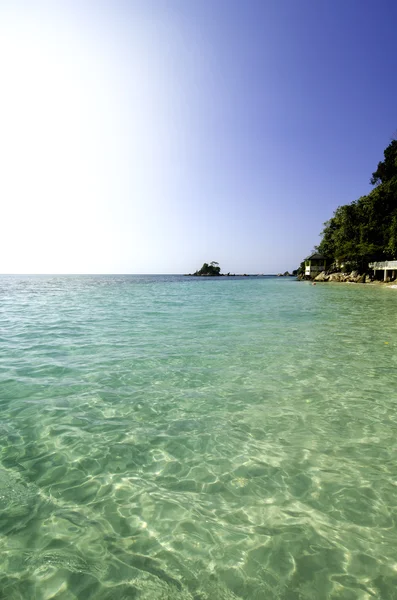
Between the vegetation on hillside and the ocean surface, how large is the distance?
58687 millimetres

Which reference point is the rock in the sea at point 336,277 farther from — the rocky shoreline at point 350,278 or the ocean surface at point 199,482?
the ocean surface at point 199,482

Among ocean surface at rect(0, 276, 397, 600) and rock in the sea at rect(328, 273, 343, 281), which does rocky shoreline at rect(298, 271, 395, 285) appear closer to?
rock in the sea at rect(328, 273, 343, 281)

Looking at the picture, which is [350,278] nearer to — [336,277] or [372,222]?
[336,277]

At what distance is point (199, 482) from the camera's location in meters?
3.33

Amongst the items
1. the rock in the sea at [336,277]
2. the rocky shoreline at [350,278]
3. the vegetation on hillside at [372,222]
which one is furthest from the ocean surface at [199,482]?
the rock in the sea at [336,277]

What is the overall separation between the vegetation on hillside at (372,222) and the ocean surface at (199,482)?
58687mm

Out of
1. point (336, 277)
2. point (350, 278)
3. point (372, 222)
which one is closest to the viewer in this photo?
point (372, 222)

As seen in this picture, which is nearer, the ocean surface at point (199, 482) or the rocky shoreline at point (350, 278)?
the ocean surface at point (199, 482)

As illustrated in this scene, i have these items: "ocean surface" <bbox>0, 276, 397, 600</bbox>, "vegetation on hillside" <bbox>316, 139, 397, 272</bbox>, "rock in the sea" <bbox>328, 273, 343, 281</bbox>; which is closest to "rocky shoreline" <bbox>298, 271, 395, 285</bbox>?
"rock in the sea" <bbox>328, 273, 343, 281</bbox>

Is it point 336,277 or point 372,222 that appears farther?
point 336,277

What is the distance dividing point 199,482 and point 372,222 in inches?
2723

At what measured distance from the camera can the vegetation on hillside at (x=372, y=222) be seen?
56906mm

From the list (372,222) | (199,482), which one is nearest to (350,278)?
(372,222)

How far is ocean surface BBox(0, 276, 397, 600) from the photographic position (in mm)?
2277
